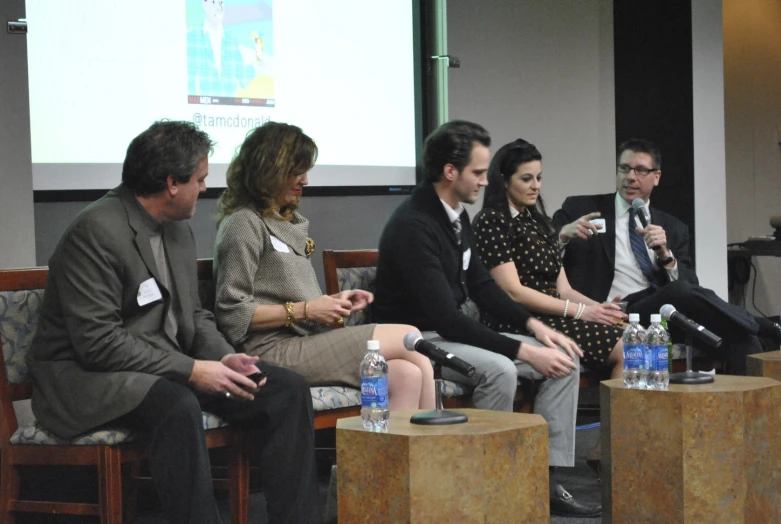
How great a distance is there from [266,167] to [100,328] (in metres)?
0.82

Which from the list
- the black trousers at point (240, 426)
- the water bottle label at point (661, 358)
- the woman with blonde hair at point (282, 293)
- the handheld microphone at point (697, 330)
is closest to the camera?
the black trousers at point (240, 426)

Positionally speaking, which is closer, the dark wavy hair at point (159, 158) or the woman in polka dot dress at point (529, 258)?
the dark wavy hair at point (159, 158)

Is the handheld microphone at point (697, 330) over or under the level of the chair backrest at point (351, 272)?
under

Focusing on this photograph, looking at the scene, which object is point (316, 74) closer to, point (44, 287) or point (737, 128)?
point (44, 287)

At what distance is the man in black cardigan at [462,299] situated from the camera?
10.9 ft

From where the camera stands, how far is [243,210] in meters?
3.15

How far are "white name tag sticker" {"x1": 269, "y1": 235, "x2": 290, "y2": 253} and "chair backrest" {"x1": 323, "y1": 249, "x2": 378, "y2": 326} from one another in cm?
47

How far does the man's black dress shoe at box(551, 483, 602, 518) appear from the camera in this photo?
334 centimetres

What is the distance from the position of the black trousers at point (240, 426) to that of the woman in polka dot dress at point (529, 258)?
111cm

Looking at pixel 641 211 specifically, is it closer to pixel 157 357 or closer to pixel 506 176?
pixel 506 176

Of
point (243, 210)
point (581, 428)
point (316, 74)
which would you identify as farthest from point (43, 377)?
point (581, 428)

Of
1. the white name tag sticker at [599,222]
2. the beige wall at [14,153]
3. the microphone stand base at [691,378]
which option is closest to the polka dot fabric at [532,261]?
the white name tag sticker at [599,222]

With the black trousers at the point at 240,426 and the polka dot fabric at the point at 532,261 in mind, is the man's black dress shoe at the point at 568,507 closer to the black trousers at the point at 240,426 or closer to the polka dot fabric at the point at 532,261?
the polka dot fabric at the point at 532,261

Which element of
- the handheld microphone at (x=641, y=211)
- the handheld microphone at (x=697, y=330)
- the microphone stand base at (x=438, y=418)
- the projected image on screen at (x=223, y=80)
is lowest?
the microphone stand base at (x=438, y=418)
